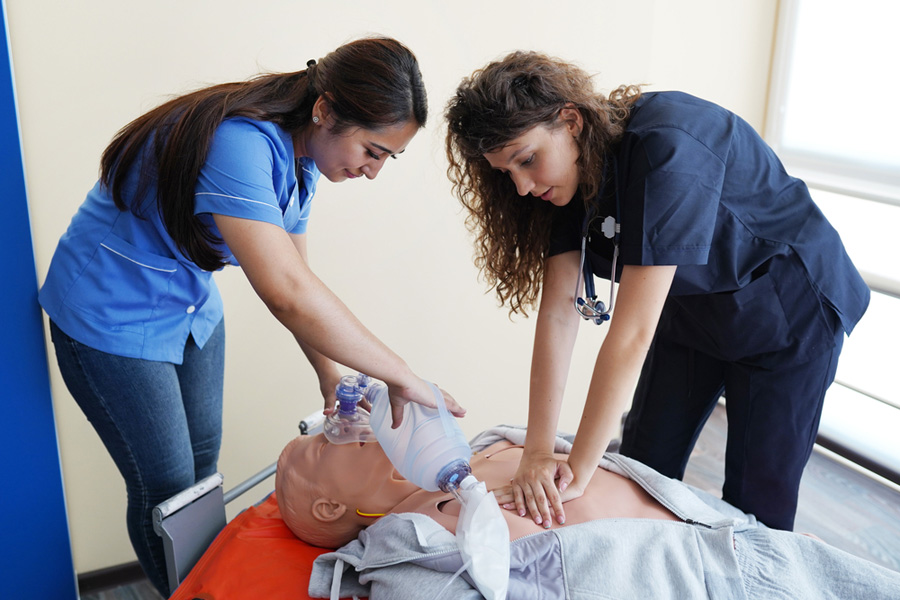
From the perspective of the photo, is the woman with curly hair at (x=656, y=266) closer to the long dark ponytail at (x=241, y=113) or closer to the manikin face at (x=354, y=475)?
the long dark ponytail at (x=241, y=113)

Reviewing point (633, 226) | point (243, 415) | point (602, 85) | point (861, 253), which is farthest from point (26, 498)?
point (861, 253)

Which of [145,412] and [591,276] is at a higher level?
[591,276]

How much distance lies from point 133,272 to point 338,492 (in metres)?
0.59

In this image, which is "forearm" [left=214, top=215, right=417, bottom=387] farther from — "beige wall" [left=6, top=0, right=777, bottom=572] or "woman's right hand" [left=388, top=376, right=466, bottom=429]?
"beige wall" [left=6, top=0, right=777, bottom=572]

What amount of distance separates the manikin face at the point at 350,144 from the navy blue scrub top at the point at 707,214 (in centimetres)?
40

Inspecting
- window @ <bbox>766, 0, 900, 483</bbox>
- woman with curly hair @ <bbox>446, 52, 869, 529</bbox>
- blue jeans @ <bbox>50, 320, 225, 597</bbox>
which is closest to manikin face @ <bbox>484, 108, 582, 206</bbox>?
woman with curly hair @ <bbox>446, 52, 869, 529</bbox>

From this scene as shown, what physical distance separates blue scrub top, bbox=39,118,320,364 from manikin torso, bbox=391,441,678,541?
1.99ft

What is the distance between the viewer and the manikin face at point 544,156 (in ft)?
4.24

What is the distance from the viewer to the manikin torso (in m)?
1.34

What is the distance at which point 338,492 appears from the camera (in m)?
1.49

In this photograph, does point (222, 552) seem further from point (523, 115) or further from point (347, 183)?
point (347, 183)

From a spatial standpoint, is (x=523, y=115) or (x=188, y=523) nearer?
(x=523, y=115)

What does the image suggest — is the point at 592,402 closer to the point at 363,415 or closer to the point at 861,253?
the point at 363,415

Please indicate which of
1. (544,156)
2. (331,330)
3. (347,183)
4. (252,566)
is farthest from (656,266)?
(347,183)
